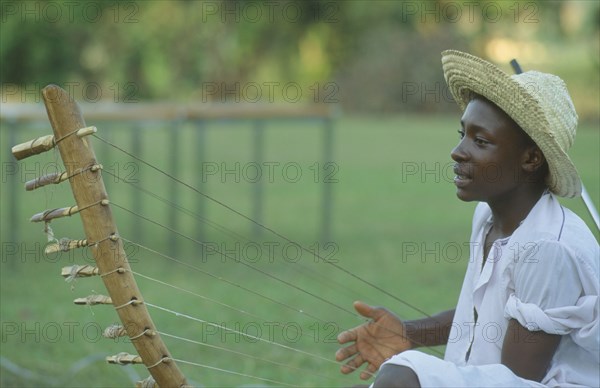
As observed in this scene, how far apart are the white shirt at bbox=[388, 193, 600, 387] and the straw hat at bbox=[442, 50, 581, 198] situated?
0.11 metres

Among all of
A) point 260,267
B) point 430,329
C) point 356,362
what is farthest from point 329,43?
point 356,362

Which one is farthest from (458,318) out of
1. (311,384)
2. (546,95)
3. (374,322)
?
(311,384)

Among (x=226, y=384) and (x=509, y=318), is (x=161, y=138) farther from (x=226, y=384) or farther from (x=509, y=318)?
(x=509, y=318)

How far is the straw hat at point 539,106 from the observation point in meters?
2.89

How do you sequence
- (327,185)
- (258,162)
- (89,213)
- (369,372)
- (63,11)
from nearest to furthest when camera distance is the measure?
(89,213), (369,372), (327,185), (258,162), (63,11)

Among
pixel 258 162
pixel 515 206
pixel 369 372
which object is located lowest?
pixel 258 162

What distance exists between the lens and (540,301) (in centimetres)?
275

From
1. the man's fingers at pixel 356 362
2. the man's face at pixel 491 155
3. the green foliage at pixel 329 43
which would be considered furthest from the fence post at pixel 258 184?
the green foliage at pixel 329 43

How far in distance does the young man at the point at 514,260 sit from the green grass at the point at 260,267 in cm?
51

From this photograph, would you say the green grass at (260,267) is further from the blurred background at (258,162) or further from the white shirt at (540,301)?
the white shirt at (540,301)

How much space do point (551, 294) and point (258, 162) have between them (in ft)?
23.4

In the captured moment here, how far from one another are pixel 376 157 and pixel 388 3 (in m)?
16.0

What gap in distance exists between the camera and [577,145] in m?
17.6

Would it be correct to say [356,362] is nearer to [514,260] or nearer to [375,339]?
[375,339]
